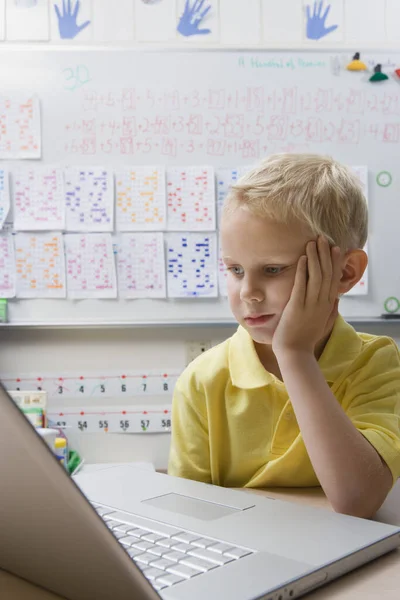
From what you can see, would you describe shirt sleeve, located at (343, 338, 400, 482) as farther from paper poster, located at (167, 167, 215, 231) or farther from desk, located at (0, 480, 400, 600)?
paper poster, located at (167, 167, 215, 231)

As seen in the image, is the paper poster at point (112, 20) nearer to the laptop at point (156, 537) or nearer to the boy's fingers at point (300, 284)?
the boy's fingers at point (300, 284)

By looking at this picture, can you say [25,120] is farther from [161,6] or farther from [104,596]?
[104,596]

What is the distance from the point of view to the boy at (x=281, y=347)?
94 cm

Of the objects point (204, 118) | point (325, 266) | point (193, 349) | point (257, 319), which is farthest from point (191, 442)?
point (204, 118)

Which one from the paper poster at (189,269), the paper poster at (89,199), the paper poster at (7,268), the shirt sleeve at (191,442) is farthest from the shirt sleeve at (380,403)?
the paper poster at (7,268)

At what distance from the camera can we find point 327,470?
0.79 meters

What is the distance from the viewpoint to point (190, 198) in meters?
2.36

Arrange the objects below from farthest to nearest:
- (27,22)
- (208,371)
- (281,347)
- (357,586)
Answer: (27,22) < (208,371) < (281,347) < (357,586)

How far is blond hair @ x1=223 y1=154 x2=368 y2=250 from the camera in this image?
3.19 feet

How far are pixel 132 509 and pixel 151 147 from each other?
1846 millimetres

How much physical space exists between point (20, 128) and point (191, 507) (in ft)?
6.29

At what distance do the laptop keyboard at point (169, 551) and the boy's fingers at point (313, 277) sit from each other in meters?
0.44

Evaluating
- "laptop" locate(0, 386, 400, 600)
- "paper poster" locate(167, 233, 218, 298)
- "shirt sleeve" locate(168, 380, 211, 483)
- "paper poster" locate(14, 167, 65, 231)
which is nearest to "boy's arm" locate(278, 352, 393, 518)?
"laptop" locate(0, 386, 400, 600)

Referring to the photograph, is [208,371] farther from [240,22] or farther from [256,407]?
[240,22]
